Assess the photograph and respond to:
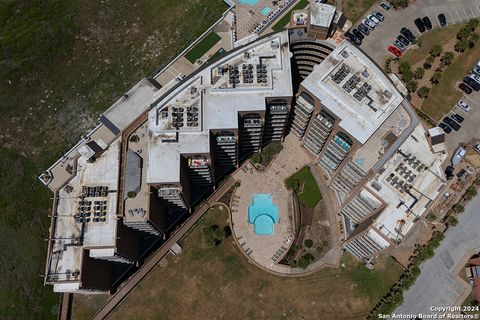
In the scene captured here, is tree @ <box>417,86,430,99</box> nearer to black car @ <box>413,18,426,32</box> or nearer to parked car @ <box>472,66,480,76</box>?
parked car @ <box>472,66,480,76</box>

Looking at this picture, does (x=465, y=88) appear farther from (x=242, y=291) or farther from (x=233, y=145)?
(x=242, y=291)

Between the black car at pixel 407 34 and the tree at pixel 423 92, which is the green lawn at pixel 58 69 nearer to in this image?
the black car at pixel 407 34

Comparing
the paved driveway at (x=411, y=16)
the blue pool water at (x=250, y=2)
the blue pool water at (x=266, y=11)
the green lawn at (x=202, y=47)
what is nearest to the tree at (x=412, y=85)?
the paved driveway at (x=411, y=16)

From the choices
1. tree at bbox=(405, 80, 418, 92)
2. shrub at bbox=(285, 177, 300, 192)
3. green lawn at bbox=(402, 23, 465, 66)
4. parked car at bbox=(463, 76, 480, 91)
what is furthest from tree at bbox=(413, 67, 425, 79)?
shrub at bbox=(285, 177, 300, 192)

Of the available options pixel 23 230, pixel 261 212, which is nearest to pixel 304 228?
pixel 261 212

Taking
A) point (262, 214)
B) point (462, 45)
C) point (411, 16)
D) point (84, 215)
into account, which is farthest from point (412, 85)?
point (84, 215)

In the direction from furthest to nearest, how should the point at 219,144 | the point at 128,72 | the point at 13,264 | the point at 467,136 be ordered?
the point at 128,72, the point at 467,136, the point at 13,264, the point at 219,144

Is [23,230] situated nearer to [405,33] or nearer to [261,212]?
[261,212]
